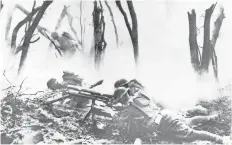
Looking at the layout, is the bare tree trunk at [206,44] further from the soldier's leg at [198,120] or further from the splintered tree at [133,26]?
the splintered tree at [133,26]

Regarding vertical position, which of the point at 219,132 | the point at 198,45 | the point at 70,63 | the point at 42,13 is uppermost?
the point at 42,13

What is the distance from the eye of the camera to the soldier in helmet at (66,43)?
10.7 ft

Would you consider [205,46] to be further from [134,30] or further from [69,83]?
[69,83]

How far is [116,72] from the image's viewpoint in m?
3.24

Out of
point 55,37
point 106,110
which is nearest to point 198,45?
point 106,110

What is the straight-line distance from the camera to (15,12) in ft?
10.8

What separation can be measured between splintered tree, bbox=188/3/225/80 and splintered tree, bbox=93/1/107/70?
786 mm

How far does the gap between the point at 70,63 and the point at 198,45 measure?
3.77 feet

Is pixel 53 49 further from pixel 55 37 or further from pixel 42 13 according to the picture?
pixel 42 13

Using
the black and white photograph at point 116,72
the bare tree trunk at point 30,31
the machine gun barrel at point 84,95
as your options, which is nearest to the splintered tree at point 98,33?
the black and white photograph at point 116,72

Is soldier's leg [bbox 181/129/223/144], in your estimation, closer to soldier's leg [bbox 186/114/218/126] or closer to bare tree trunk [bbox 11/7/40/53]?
soldier's leg [bbox 186/114/218/126]

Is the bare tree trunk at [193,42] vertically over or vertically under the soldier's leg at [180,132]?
over

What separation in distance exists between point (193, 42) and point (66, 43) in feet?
3.69

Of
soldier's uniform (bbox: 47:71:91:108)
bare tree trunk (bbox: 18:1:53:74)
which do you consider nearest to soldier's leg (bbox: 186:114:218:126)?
soldier's uniform (bbox: 47:71:91:108)
